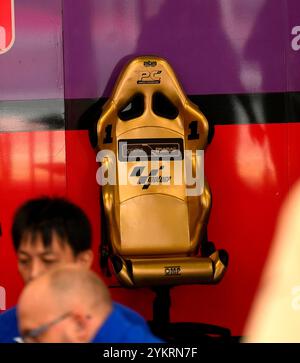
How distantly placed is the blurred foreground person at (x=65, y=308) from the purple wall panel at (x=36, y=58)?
1.59 meters

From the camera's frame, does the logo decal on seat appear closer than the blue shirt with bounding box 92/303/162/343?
No

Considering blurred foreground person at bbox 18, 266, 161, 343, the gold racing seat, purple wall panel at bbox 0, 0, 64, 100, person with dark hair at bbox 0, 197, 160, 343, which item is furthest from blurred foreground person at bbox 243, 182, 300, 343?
blurred foreground person at bbox 18, 266, 161, 343

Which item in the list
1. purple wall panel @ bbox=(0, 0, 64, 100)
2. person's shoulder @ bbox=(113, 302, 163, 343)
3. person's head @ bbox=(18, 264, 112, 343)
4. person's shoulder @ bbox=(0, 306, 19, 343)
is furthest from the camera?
purple wall panel @ bbox=(0, 0, 64, 100)

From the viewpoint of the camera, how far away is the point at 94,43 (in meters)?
2.41

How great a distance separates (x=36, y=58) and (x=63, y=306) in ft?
5.54

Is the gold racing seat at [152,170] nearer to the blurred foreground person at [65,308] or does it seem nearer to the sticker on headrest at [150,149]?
the sticker on headrest at [150,149]

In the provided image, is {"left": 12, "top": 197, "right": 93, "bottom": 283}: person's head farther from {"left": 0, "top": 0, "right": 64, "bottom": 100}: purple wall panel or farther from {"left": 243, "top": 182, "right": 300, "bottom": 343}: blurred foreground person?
{"left": 243, "top": 182, "right": 300, "bottom": 343}: blurred foreground person

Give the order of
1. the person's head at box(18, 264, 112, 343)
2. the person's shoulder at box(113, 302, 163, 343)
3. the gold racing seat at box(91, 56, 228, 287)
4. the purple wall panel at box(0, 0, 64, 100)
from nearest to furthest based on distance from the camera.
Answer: the person's head at box(18, 264, 112, 343)
the person's shoulder at box(113, 302, 163, 343)
the gold racing seat at box(91, 56, 228, 287)
the purple wall panel at box(0, 0, 64, 100)

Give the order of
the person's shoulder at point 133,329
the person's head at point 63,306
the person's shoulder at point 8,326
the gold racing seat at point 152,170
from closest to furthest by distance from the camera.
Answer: the person's head at point 63,306 → the person's shoulder at point 133,329 → the person's shoulder at point 8,326 → the gold racing seat at point 152,170

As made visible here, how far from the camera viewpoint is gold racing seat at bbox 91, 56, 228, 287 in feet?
7.48

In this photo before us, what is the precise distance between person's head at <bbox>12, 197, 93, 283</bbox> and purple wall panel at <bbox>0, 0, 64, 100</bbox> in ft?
4.38

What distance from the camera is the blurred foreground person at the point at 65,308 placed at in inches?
35.4

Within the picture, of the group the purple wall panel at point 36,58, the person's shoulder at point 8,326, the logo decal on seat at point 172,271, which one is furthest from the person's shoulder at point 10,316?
the purple wall panel at point 36,58
